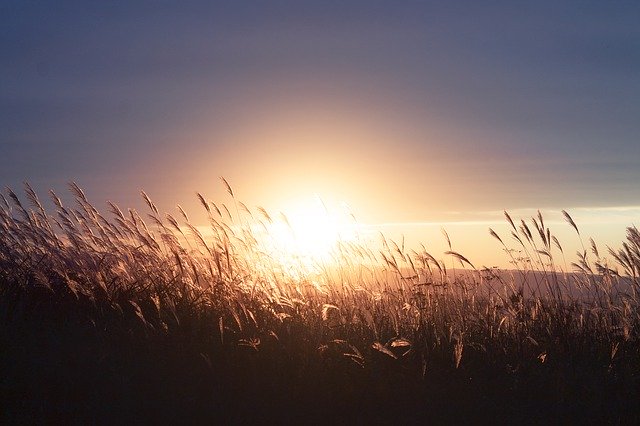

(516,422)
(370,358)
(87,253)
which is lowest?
(516,422)

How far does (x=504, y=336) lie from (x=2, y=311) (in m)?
4.34

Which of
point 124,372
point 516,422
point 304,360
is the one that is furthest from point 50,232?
point 516,422

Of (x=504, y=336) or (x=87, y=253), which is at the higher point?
(x=87, y=253)

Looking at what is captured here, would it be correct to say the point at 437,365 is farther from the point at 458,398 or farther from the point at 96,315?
the point at 96,315

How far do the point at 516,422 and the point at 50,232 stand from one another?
5445mm

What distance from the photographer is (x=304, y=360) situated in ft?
15.3

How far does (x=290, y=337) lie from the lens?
5047 mm

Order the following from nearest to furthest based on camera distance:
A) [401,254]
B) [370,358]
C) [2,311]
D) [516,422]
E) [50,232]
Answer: [516,422], [370,358], [2,311], [401,254], [50,232]

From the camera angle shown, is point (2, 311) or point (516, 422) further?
point (2, 311)

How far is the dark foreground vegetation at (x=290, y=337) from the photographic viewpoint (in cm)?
418

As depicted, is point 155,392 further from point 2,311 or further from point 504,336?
point 504,336

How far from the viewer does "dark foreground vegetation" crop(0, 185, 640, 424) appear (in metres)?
4.18

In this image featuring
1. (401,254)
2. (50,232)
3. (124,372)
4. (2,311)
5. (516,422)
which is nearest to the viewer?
(516,422)

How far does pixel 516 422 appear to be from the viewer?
4098 mm
